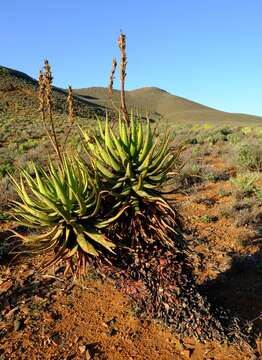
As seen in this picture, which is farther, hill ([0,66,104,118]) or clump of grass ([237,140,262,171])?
hill ([0,66,104,118])

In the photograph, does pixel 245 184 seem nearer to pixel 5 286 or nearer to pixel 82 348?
pixel 5 286

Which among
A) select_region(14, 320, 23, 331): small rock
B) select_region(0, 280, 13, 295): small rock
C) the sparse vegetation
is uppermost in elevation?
the sparse vegetation

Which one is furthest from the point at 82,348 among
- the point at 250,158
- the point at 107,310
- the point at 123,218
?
the point at 250,158

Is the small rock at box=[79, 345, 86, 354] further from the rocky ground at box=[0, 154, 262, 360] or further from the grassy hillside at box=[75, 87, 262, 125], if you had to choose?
the grassy hillside at box=[75, 87, 262, 125]

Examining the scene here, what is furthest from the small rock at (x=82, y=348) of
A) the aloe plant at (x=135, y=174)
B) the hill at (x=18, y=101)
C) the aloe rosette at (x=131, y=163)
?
the hill at (x=18, y=101)

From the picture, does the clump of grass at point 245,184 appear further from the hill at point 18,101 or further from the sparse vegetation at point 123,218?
the hill at point 18,101

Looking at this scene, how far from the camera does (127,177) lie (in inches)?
161

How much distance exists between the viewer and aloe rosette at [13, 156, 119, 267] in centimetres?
379

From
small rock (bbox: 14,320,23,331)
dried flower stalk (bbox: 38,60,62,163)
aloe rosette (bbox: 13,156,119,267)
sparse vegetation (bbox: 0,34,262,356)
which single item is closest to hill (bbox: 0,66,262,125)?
sparse vegetation (bbox: 0,34,262,356)

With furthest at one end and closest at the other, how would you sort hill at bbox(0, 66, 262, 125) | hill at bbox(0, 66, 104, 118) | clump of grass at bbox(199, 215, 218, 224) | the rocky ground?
1. hill at bbox(0, 66, 104, 118)
2. hill at bbox(0, 66, 262, 125)
3. clump of grass at bbox(199, 215, 218, 224)
4. the rocky ground

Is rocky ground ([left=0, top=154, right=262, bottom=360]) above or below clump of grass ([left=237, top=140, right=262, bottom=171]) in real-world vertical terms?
below

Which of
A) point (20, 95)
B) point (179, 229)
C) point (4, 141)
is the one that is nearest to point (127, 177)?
point (179, 229)

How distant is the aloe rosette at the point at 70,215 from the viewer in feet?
12.4

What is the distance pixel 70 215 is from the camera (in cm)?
383
